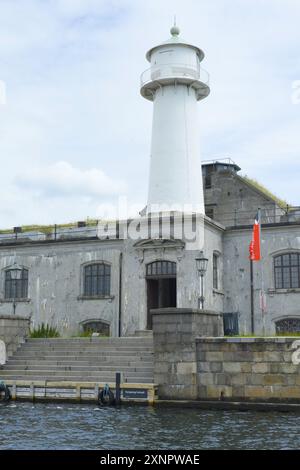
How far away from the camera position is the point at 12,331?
2600cm

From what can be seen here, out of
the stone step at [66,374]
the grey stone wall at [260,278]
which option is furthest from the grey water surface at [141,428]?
the grey stone wall at [260,278]

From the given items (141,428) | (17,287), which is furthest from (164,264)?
(141,428)

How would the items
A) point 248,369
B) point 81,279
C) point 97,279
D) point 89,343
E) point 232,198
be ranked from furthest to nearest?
1. point 232,198
2. point 81,279
3. point 97,279
4. point 89,343
5. point 248,369

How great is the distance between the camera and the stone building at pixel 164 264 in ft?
99.1

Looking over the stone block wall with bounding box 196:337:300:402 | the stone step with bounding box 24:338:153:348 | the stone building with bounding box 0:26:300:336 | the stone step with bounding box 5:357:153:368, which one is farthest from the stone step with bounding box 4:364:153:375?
the stone building with bounding box 0:26:300:336

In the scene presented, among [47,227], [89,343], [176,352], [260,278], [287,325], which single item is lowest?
[176,352]

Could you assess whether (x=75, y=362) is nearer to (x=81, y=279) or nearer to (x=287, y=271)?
(x=81, y=279)

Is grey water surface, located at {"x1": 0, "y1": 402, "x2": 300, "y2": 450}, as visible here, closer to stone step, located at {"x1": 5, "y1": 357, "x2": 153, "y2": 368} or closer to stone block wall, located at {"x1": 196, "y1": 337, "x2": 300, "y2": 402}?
stone block wall, located at {"x1": 196, "y1": 337, "x2": 300, "y2": 402}

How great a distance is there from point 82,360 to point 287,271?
37.8 feet

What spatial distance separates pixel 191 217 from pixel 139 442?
53.2ft

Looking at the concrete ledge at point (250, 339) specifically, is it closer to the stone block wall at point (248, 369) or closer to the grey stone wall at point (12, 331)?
the stone block wall at point (248, 369)

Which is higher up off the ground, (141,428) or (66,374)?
(66,374)

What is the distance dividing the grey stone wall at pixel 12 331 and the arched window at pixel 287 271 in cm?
1195
